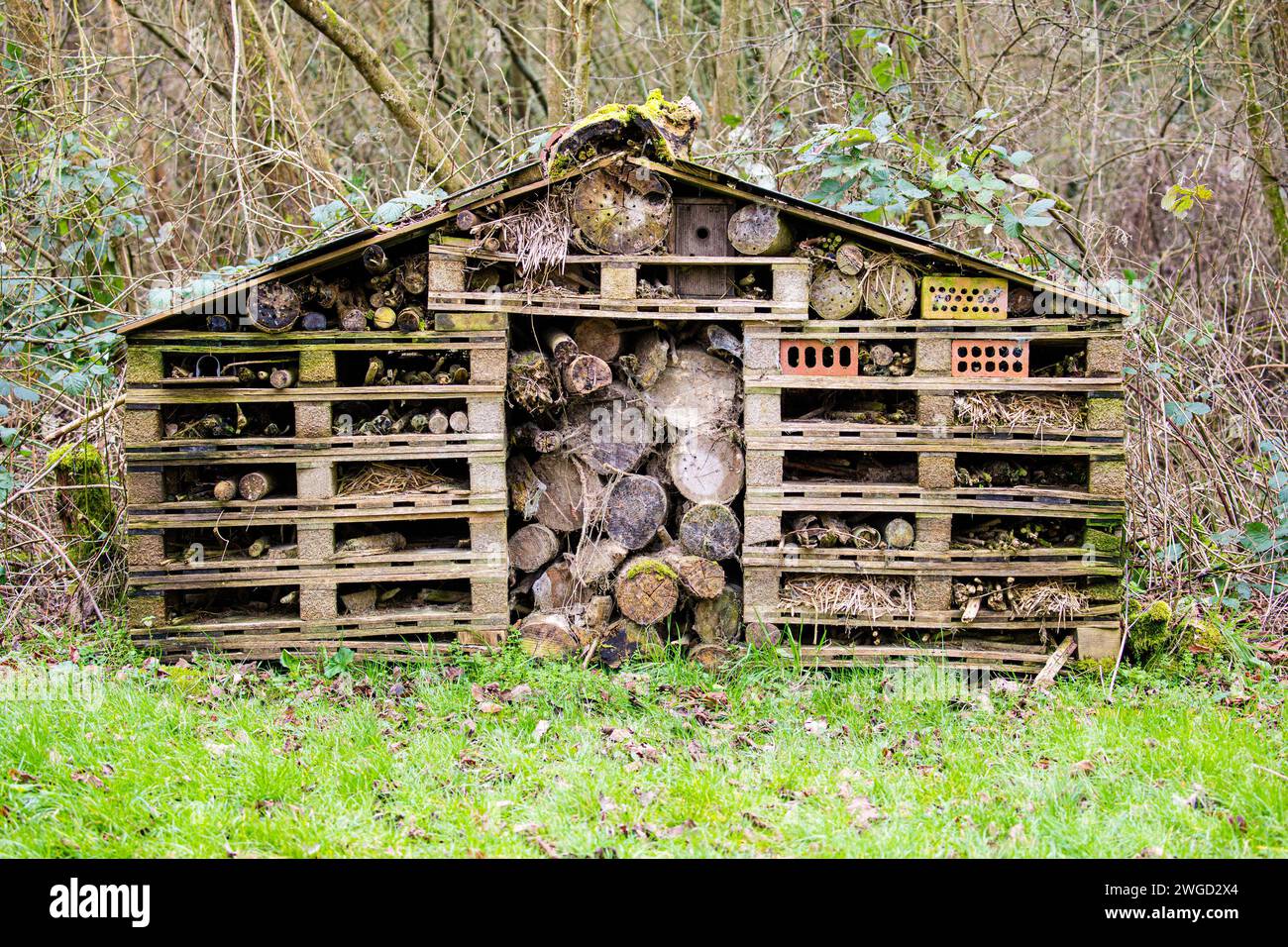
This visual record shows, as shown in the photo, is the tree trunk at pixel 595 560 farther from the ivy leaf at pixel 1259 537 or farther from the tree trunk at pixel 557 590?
the ivy leaf at pixel 1259 537

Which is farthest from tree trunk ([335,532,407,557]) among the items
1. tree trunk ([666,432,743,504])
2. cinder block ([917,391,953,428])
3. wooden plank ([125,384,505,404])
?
cinder block ([917,391,953,428])

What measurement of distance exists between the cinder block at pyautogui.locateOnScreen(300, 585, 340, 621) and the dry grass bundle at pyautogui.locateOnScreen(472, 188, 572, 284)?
82.1 inches

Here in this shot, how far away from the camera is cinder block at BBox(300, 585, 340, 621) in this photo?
17.4 ft

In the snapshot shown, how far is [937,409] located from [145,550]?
443cm

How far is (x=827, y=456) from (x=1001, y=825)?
2.51 metres

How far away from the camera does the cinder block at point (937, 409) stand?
5.24 m

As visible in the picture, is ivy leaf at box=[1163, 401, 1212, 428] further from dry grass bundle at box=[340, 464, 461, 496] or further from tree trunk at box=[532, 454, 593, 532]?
dry grass bundle at box=[340, 464, 461, 496]

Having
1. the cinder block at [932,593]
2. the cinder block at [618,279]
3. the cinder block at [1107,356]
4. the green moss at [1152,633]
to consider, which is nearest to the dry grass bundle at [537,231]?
the cinder block at [618,279]

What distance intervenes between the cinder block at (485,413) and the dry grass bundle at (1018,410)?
99.8 inches
